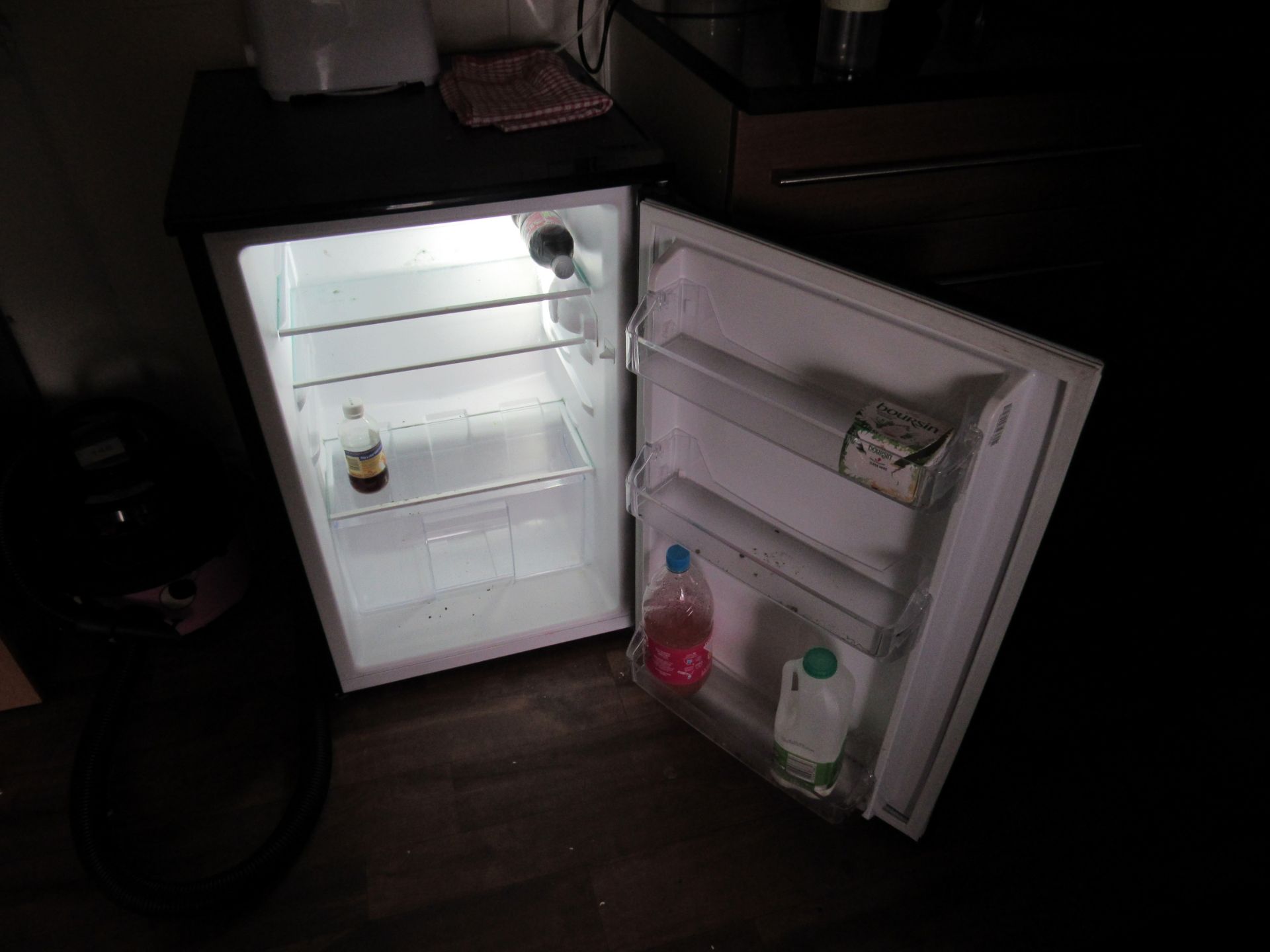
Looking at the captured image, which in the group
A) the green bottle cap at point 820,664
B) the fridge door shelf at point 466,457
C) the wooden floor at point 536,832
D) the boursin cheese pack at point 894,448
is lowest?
the wooden floor at point 536,832

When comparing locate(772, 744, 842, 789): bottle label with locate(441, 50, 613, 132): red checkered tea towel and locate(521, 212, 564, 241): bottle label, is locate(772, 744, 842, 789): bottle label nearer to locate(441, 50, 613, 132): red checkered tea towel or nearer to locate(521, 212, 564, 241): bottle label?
locate(521, 212, 564, 241): bottle label

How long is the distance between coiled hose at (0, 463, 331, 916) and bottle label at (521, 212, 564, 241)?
2.58 feet

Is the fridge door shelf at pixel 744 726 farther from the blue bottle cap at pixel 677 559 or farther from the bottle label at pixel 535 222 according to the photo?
the bottle label at pixel 535 222

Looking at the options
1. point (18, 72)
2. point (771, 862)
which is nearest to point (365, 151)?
point (18, 72)

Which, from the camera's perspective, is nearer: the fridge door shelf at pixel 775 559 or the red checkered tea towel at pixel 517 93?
the fridge door shelf at pixel 775 559

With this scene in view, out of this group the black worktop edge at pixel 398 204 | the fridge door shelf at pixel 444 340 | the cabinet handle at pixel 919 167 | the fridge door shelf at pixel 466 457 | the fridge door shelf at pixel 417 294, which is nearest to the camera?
the black worktop edge at pixel 398 204

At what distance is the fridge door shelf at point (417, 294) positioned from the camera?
1.32 m

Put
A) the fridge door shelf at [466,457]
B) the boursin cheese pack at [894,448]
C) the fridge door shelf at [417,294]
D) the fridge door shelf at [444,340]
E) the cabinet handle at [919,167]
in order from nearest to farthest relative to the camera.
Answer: the boursin cheese pack at [894,448] → the cabinet handle at [919,167] → the fridge door shelf at [417,294] → the fridge door shelf at [444,340] → the fridge door shelf at [466,457]

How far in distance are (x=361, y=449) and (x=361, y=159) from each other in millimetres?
450

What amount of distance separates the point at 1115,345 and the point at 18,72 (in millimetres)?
1842

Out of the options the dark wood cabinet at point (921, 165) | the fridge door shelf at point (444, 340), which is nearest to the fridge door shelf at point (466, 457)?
the fridge door shelf at point (444, 340)

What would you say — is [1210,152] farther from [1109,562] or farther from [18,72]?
[18,72]

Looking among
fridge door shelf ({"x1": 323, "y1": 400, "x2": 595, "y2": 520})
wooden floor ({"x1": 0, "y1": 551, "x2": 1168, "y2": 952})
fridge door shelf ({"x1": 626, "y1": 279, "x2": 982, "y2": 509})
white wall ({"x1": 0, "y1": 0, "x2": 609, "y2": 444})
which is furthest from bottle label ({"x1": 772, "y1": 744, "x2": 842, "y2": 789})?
white wall ({"x1": 0, "y1": 0, "x2": 609, "y2": 444})

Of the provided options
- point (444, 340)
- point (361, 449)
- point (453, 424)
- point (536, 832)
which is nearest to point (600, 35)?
point (444, 340)
